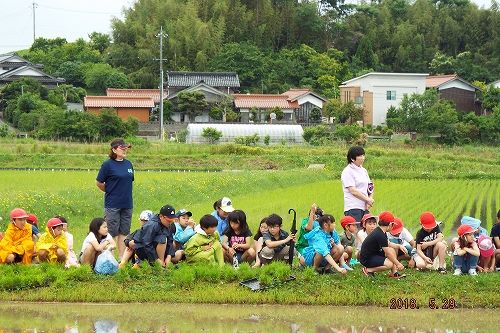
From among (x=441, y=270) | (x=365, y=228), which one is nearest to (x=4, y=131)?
(x=365, y=228)

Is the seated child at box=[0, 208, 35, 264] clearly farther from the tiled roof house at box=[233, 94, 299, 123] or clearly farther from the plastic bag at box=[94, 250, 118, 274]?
the tiled roof house at box=[233, 94, 299, 123]

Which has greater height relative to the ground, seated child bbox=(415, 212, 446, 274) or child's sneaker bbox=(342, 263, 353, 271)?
seated child bbox=(415, 212, 446, 274)

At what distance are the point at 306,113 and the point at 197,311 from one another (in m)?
41.8

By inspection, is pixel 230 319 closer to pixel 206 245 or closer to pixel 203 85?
pixel 206 245

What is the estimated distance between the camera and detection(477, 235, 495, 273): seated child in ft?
31.6

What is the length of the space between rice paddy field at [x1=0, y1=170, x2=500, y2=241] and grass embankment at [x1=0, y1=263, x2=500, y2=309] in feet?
12.2

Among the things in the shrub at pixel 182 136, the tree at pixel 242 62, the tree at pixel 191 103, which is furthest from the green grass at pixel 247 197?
the tree at pixel 242 62

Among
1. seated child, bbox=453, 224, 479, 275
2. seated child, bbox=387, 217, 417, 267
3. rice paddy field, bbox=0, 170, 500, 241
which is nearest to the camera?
seated child, bbox=453, 224, 479, 275

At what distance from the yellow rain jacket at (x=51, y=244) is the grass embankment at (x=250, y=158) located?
19.0 meters

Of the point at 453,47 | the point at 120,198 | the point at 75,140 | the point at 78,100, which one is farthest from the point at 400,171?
the point at 453,47

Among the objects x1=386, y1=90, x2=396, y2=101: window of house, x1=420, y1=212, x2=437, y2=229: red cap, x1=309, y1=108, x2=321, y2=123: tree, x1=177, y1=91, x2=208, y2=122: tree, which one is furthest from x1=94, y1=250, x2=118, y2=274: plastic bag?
x1=386, y1=90, x2=396, y2=101: window of house

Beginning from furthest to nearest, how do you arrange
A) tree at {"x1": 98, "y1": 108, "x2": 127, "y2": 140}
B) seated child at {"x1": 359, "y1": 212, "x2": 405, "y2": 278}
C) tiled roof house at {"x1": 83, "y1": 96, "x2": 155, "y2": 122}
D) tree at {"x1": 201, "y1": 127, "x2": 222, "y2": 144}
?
tiled roof house at {"x1": 83, "y1": 96, "x2": 155, "y2": 122} < tree at {"x1": 201, "y1": 127, "x2": 222, "y2": 144} < tree at {"x1": 98, "y1": 108, "x2": 127, "y2": 140} < seated child at {"x1": 359, "y1": 212, "x2": 405, "y2": 278}

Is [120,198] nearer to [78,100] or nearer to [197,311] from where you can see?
[197,311]

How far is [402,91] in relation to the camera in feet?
161
